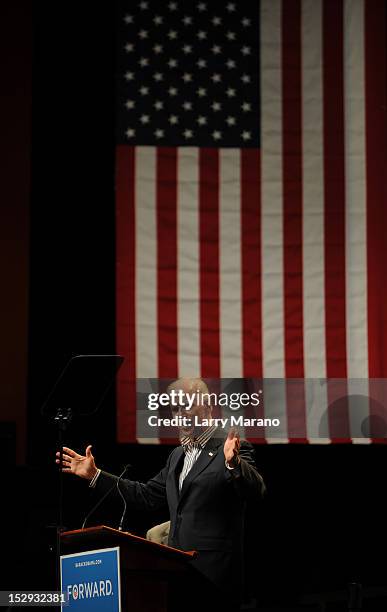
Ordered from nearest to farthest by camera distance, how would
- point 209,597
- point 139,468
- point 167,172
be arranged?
point 209,597
point 139,468
point 167,172

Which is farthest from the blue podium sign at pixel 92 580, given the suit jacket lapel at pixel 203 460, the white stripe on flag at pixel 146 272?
the white stripe on flag at pixel 146 272

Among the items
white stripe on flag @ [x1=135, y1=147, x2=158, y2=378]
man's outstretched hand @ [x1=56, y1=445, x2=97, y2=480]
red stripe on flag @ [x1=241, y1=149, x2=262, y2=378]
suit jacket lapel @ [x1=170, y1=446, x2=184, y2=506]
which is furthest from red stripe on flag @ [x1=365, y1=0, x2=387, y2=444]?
man's outstretched hand @ [x1=56, y1=445, x2=97, y2=480]

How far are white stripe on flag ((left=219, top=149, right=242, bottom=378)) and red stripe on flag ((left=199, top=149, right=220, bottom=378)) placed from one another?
3cm

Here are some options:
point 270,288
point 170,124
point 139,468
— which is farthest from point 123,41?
point 139,468

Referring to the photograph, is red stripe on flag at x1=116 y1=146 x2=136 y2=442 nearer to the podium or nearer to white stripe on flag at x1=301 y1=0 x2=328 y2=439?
white stripe on flag at x1=301 y1=0 x2=328 y2=439

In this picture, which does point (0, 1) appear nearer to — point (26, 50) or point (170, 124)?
point (26, 50)

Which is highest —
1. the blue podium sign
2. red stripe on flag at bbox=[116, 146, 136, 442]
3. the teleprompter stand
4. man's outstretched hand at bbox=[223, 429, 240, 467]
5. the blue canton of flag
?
the blue canton of flag

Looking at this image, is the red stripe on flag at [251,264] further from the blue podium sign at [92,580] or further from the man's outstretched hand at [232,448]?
the blue podium sign at [92,580]

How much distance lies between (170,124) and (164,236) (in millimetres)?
792

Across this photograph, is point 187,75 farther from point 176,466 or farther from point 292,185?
point 176,466

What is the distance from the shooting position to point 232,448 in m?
4.12

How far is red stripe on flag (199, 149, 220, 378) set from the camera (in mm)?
6879

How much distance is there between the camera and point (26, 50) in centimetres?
739

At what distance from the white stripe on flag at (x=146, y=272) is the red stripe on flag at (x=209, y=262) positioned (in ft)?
1.06
